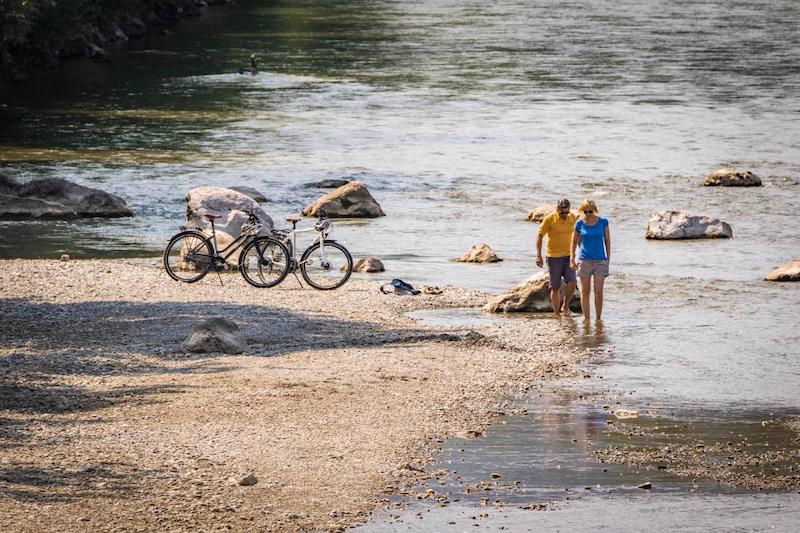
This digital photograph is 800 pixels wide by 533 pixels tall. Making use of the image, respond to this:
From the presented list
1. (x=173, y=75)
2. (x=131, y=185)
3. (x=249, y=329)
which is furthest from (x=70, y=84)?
(x=249, y=329)

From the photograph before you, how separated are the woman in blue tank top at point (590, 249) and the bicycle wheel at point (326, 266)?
4557 mm

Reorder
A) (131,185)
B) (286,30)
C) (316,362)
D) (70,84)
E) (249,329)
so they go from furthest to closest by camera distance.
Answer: (286,30)
(70,84)
(131,185)
(249,329)
(316,362)

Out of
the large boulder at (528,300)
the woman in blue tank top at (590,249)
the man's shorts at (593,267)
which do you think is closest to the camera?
the woman in blue tank top at (590,249)

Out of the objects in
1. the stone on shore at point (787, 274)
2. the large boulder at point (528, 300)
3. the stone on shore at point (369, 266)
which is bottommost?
the large boulder at point (528, 300)

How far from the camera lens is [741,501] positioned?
1369 centimetres

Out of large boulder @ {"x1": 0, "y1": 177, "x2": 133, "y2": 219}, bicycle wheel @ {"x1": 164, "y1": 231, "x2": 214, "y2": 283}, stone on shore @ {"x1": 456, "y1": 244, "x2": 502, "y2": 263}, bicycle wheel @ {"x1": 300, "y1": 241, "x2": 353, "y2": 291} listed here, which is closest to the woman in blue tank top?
bicycle wheel @ {"x1": 300, "y1": 241, "x2": 353, "y2": 291}

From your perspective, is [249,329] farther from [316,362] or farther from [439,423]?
[439,423]

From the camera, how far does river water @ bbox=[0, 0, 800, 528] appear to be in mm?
22719

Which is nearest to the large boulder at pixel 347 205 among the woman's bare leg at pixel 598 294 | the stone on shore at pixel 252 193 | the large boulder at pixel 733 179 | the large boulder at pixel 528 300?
the stone on shore at pixel 252 193

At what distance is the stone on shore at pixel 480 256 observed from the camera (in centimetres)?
2816

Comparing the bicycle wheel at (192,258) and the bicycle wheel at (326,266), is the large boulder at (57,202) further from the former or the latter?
the bicycle wheel at (326,266)

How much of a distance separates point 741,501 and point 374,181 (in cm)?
2728

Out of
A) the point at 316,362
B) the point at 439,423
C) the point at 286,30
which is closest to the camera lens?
the point at 439,423

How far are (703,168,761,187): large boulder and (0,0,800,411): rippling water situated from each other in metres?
0.79
